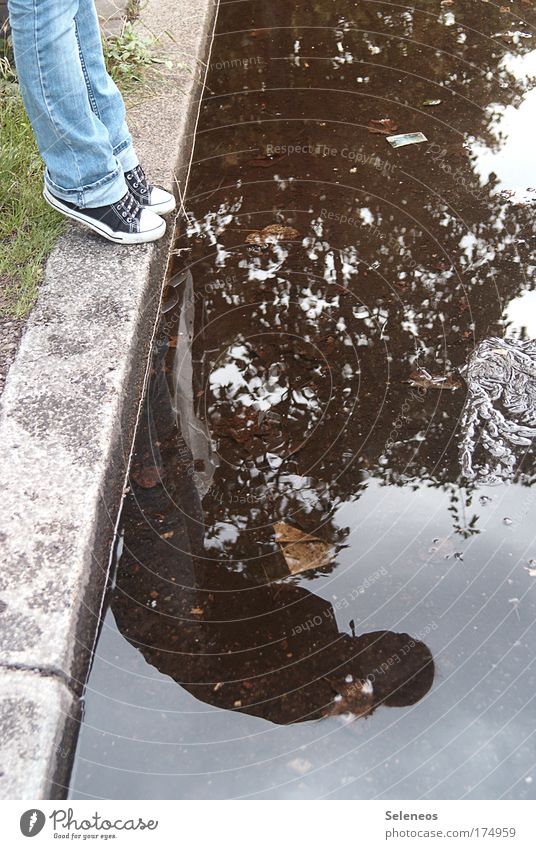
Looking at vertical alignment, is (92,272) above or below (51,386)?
above

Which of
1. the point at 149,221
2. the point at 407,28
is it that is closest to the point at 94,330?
the point at 149,221

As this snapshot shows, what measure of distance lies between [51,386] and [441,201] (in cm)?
166

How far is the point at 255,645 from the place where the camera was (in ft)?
5.78

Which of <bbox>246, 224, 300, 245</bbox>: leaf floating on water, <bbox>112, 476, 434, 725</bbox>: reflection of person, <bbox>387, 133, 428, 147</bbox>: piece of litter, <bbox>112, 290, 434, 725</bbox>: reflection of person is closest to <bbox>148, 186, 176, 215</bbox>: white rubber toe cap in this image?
<bbox>246, 224, 300, 245</bbox>: leaf floating on water

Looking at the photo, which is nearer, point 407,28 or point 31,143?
point 31,143

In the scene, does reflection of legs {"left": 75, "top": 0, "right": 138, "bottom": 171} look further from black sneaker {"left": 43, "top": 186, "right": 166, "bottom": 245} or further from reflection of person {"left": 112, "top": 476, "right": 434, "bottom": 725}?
reflection of person {"left": 112, "top": 476, "right": 434, "bottom": 725}

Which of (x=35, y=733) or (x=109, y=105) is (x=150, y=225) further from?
(x=35, y=733)

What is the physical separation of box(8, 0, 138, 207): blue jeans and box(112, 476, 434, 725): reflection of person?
1.21 meters

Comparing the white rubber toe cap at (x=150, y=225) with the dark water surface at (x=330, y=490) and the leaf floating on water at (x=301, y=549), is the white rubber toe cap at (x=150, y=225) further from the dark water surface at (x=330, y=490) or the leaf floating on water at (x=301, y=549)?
the leaf floating on water at (x=301, y=549)

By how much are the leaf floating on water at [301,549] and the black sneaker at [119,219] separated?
114 cm

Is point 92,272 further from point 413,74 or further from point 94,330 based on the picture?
point 413,74

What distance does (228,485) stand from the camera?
2105mm

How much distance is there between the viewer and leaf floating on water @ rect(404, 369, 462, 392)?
229 cm

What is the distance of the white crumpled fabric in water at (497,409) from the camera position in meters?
2.09
